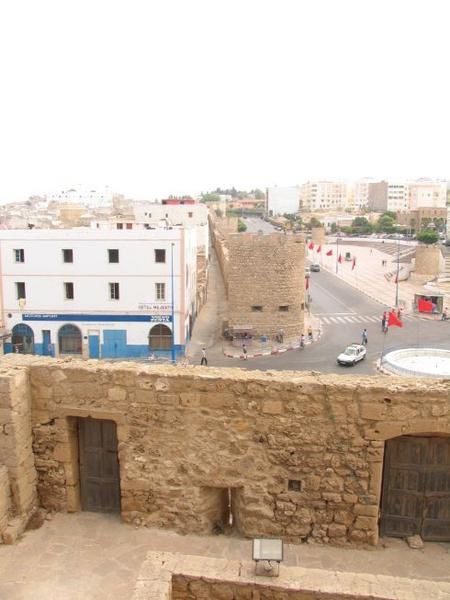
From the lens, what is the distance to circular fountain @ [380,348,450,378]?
21.6m

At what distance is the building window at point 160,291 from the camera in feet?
87.4

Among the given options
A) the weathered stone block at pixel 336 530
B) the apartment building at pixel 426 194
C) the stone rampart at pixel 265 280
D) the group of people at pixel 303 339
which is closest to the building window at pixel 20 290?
the stone rampart at pixel 265 280

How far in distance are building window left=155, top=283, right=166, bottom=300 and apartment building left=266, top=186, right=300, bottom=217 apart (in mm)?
155613

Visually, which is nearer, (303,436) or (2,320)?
(303,436)

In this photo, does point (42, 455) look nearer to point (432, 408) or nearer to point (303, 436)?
point (303, 436)

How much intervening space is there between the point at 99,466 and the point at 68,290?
837 inches

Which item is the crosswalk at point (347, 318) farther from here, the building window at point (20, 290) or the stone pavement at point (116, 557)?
the stone pavement at point (116, 557)

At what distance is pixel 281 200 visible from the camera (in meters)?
184

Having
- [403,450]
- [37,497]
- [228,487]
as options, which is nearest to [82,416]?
[37,497]

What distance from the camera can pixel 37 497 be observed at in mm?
6953

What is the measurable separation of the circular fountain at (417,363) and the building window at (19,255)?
18.4 meters

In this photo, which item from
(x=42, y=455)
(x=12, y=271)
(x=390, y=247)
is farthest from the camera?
(x=390, y=247)

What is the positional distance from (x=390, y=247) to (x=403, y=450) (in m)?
84.5

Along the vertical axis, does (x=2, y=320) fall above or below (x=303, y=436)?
below
